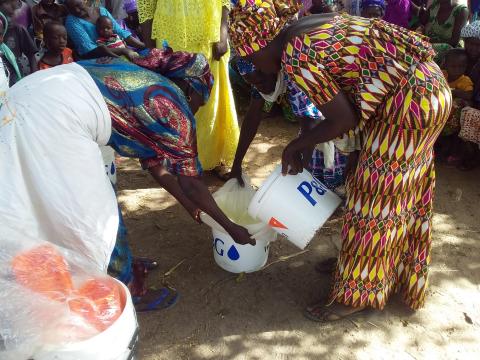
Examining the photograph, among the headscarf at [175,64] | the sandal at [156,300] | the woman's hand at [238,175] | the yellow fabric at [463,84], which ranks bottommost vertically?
the sandal at [156,300]

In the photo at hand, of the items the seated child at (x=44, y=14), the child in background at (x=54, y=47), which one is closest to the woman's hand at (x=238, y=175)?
the child in background at (x=54, y=47)

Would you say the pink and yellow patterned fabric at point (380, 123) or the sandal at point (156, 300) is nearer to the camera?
the pink and yellow patterned fabric at point (380, 123)

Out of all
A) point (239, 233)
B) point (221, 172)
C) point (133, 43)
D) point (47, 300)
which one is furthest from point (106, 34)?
point (47, 300)

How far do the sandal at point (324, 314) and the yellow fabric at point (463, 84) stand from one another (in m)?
2.60

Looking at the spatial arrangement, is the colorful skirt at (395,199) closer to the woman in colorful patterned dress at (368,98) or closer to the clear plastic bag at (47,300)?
the woman in colorful patterned dress at (368,98)

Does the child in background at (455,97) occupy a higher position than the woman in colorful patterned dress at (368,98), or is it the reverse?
the woman in colorful patterned dress at (368,98)

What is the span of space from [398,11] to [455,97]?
2.02m

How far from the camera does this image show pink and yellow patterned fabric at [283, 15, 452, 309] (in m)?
1.82

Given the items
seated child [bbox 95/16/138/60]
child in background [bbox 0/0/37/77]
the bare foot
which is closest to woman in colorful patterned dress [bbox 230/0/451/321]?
the bare foot

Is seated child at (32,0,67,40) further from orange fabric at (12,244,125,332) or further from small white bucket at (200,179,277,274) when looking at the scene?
orange fabric at (12,244,125,332)

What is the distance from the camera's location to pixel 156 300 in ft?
8.31

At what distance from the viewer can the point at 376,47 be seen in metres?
1.83

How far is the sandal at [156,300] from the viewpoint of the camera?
249 cm

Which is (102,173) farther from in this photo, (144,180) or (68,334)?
(144,180)
